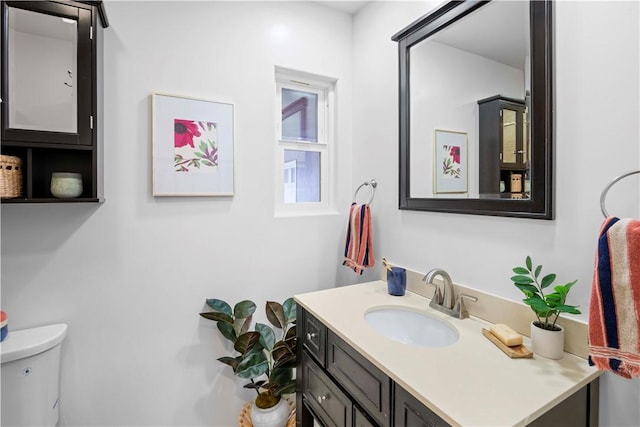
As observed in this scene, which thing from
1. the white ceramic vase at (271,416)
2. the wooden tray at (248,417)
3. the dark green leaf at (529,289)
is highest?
the dark green leaf at (529,289)

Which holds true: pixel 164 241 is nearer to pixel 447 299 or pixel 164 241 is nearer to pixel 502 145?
pixel 447 299

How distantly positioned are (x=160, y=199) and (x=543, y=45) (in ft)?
5.74

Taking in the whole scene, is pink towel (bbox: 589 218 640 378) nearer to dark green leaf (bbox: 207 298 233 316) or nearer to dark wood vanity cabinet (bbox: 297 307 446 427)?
dark wood vanity cabinet (bbox: 297 307 446 427)

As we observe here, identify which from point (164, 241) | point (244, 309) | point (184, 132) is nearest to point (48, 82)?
point (184, 132)

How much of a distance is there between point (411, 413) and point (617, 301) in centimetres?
60

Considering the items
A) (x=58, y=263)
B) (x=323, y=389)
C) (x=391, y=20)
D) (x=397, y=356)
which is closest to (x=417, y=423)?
(x=397, y=356)

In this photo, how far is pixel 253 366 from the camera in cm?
160

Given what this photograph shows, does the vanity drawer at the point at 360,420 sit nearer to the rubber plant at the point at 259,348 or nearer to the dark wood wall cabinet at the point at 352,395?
the dark wood wall cabinet at the point at 352,395

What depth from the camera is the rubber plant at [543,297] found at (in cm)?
92


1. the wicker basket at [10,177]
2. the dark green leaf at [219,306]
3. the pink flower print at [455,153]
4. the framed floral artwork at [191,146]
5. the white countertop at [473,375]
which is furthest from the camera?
the dark green leaf at [219,306]

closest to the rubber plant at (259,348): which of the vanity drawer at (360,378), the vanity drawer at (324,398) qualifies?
the vanity drawer at (324,398)

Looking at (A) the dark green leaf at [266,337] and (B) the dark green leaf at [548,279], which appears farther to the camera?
(A) the dark green leaf at [266,337]

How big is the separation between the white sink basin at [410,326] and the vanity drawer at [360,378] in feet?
0.75

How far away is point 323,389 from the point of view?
4.18 feet
